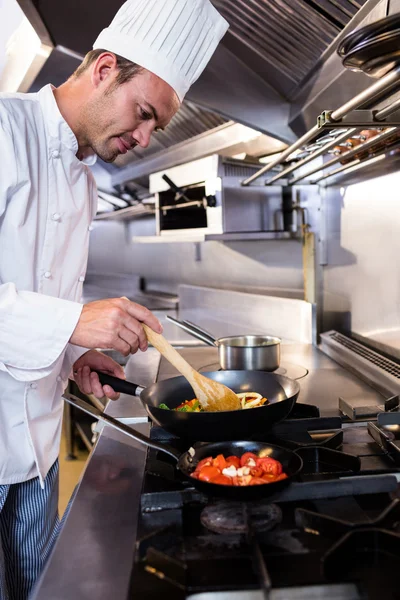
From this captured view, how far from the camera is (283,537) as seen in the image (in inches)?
28.1

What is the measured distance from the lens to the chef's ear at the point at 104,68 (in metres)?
1.20

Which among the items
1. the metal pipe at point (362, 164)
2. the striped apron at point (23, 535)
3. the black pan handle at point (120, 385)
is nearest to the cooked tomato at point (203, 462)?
the black pan handle at point (120, 385)

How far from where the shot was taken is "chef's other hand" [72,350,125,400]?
130 cm

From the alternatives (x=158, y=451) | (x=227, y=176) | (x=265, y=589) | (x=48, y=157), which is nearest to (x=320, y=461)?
(x=158, y=451)

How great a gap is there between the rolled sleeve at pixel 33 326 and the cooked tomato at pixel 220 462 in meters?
0.36

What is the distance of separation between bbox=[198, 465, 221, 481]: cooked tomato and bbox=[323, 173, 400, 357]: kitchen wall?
0.97 m

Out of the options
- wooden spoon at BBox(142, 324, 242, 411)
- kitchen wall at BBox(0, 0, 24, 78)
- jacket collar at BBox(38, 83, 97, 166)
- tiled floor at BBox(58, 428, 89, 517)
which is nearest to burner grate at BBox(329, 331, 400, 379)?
wooden spoon at BBox(142, 324, 242, 411)

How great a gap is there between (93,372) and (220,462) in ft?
1.76

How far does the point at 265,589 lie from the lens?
0.60 meters

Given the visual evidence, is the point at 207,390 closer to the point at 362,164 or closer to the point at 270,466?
the point at 270,466

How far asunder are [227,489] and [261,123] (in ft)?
4.82

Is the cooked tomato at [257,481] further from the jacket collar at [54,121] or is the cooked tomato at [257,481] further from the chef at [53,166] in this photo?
the jacket collar at [54,121]

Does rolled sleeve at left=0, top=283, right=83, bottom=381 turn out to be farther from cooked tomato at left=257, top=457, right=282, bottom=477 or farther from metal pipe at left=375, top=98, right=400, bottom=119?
metal pipe at left=375, top=98, right=400, bottom=119

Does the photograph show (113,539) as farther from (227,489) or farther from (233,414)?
(233,414)
